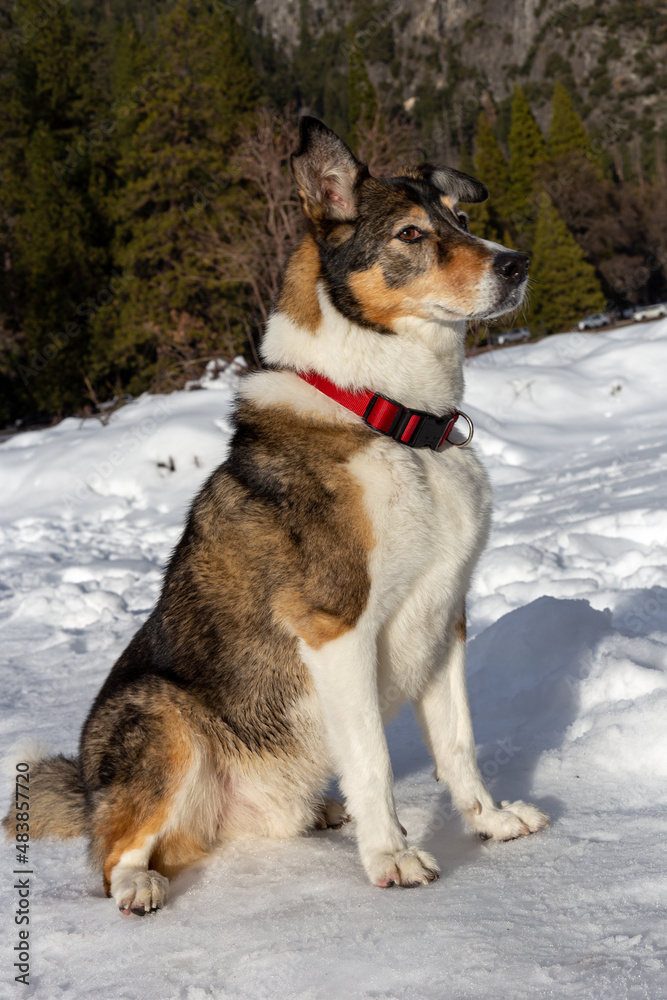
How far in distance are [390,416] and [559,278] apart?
115ft

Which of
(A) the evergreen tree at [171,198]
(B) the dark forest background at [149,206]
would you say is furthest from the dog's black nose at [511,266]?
(A) the evergreen tree at [171,198]

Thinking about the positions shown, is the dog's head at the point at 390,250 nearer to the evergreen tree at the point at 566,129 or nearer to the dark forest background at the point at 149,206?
the dark forest background at the point at 149,206

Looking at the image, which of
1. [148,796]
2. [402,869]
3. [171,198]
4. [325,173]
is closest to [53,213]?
[171,198]

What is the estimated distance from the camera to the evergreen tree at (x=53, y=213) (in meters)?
26.8

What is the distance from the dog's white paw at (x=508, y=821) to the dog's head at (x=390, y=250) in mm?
1601

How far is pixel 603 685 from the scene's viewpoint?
3.33 m

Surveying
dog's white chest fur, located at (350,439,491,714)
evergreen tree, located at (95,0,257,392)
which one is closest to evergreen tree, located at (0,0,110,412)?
evergreen tree, located at (95,0,257,392)

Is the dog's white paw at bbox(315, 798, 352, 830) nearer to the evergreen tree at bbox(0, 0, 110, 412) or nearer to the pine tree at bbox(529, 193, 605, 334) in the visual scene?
the evergreen tree at bbox(0, 0, 110, 412)

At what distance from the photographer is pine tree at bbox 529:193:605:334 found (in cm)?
3538

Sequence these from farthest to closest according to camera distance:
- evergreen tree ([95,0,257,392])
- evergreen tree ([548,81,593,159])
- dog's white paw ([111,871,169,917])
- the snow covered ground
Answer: evergreen tree ([548,81,593,159])
evergreen tree ([95,0,257,392])
dog's white paw ([111,871,169,917])
the snow covered ground

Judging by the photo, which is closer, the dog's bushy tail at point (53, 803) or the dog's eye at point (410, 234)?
the dog's eye at point (410, 234)

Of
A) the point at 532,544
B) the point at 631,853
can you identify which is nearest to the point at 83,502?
the point at 532,544

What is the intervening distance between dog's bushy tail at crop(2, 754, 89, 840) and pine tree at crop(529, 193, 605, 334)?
34.7m

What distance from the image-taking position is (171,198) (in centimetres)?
2594
